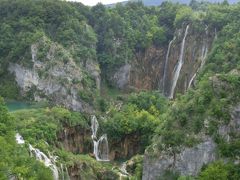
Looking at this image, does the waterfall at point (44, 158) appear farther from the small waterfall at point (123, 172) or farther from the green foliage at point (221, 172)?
the green foliage at point (221, 172)

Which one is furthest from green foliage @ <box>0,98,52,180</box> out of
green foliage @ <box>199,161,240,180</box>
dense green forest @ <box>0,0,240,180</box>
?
green foliage @ <box>199,161,240,180</box>

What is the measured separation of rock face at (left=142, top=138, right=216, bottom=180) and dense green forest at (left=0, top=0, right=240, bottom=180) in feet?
1.39

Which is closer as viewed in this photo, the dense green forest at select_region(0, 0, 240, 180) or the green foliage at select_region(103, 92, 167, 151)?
the dense green forest at select_region(0, 0, 240, 180)

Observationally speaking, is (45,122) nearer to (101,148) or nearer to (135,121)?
(101,148)

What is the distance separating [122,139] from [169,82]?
17736mm

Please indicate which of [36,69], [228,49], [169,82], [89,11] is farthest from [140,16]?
[228,49]

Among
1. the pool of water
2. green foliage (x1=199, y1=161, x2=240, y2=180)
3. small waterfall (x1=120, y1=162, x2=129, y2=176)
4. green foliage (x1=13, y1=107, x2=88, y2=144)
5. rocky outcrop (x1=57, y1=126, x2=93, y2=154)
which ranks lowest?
small waterfall (x1=120, y1=162, x2=129, y2=176)

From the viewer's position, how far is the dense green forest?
36281 mm

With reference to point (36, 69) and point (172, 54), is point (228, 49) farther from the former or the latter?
point (36, 69)

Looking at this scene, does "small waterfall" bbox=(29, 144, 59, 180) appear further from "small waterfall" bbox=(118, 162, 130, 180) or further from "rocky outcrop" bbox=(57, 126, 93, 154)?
"rocky outcrop" bbox=(57, 126, 93, 154)

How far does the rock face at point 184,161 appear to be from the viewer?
117 feet

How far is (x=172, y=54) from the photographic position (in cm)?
7238

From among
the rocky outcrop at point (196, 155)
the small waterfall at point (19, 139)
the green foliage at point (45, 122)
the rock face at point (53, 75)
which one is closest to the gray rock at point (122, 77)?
the rock face at point (53, 75)

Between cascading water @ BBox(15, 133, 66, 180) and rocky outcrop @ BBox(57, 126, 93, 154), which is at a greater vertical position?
cascading water @ BBox(15, 133, 66, 180)
